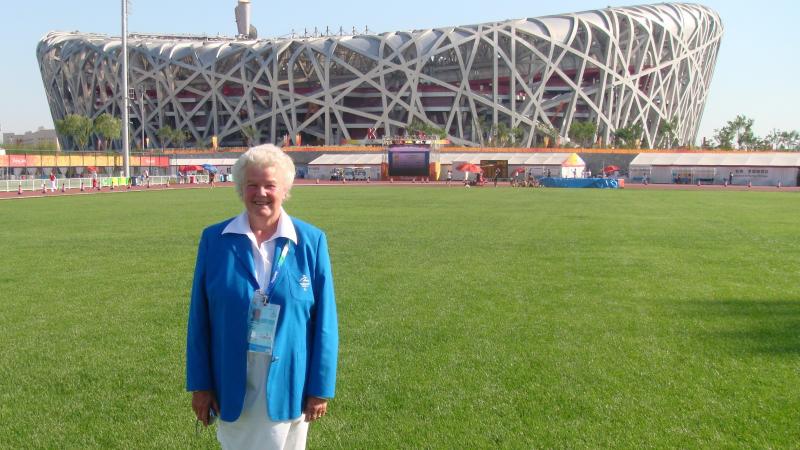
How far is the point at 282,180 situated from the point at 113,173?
6384cm

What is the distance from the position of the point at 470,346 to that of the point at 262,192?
4.30m

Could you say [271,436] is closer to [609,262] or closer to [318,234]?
[318,234]

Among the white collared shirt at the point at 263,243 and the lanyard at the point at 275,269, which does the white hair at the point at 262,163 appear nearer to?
the white collared shirt at the point at 263,243

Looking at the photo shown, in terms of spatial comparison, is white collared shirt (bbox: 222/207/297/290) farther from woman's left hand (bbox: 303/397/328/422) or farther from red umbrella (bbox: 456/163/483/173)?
red umbrella (bbox: 456/163/483/173)

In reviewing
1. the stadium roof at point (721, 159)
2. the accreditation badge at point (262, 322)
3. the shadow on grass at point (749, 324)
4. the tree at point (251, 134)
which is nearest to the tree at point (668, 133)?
the stadium roof at point (721, 159)

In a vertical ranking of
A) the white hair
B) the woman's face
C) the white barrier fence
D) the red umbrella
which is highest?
the white hair

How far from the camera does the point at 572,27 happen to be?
316ft

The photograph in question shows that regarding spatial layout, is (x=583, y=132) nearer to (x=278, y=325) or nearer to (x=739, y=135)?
(x=739, y=135)

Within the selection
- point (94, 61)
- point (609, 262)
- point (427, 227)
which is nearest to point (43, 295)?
point (609, 262)

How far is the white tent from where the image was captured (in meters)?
62.7

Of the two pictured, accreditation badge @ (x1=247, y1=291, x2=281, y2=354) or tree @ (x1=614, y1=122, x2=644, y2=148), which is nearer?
accreditation badge @ (x1=247, y1=291, x2=281, y2=354)

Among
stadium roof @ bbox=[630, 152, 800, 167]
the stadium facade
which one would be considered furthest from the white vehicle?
stadium roof @ bbox=[630, 152, 800, 167]

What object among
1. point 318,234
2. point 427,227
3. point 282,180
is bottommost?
point 427,227

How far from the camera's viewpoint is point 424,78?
99.2 m
